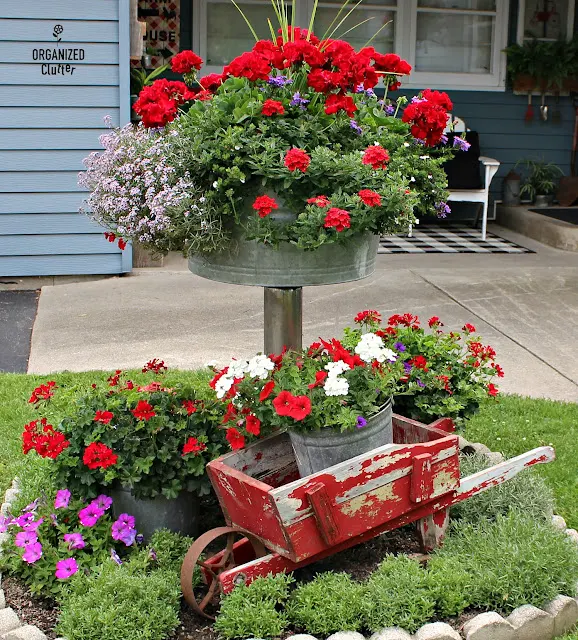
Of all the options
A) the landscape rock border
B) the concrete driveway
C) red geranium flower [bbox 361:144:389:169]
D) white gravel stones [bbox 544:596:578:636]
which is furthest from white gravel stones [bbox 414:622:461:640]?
the concrete driveway

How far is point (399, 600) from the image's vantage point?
8.20 feet

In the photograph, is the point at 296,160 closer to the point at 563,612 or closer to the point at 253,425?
the point at 253,425

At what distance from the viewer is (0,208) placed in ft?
21.8

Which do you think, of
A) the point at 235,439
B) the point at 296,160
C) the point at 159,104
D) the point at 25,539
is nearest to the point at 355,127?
the point at 296,160

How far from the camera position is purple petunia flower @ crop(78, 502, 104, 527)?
281 cm

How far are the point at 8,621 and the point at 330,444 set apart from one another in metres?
0.97

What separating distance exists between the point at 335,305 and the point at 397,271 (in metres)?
1.25

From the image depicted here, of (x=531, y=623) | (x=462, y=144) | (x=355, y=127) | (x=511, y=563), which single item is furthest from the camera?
(x=462, y=144)

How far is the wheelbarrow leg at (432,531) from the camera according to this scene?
9.29 ft

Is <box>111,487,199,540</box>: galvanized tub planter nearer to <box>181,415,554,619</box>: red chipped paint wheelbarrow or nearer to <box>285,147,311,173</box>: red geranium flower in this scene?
<box>181,415,554,619</box>: red chipped paint wheelbarrow

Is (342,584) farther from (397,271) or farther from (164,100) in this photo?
(397,271)

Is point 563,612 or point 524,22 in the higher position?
point 524,22

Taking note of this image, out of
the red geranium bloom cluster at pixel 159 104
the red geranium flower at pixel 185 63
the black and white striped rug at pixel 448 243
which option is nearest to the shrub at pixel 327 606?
the red geranium bloom cluster at pixel 159 104

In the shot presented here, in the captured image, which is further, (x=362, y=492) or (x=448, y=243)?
(x=448, y=243)
